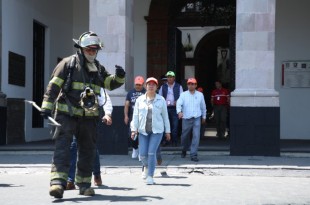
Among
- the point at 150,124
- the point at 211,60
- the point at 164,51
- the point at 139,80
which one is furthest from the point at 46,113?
the point at 211,60

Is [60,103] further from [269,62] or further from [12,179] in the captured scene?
[269,62]

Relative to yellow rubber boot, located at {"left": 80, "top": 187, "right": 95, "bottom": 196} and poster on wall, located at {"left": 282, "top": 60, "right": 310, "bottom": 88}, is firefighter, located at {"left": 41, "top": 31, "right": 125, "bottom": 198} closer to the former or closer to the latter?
yellow rubber boot, located at {"left": 80, "top": 187, "right": 95, "bottom": 196}

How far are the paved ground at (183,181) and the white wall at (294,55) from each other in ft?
15.2

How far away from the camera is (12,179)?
9805mm

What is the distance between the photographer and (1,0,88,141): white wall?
1527cm

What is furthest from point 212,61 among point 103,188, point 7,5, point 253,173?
point 103,188

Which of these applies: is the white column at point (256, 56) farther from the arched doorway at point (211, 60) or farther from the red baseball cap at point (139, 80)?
the arched doorway at point (211, 60)

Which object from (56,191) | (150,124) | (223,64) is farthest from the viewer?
(223,64)

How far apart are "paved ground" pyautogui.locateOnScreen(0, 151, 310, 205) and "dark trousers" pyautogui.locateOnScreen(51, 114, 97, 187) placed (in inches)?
12.7

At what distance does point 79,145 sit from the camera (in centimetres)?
783

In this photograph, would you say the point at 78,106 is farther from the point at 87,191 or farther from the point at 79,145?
the point at 87,191

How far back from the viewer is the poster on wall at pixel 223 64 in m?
28.5

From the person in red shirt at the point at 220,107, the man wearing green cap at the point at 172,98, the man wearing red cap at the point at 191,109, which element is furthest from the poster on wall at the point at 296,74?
the man wearing red cap at the point at 191,109

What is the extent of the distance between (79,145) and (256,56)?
5878 mm
